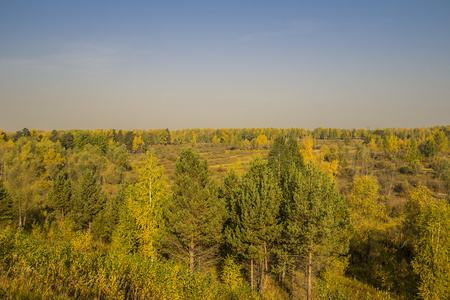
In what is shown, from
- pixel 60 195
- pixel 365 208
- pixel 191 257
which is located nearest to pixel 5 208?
pixel 60 195

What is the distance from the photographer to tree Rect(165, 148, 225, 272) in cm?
1891

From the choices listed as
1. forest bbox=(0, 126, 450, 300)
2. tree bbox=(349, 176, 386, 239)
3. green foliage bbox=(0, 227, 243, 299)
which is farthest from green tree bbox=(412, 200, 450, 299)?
green foliage bbox=(0, 227, 243, 299)

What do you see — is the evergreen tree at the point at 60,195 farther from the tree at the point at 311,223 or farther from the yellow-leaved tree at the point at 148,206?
the tree at the point at 311,223

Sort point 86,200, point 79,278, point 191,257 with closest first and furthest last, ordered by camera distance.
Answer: point 79,278, point 191,257, point 86,200

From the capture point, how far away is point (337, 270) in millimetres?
27750

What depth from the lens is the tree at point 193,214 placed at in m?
18.9

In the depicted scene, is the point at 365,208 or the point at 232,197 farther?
the point at 365,208

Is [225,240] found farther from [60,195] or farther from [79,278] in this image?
[60,195]

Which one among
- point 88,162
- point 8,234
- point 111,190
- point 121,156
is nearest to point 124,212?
point 8,234

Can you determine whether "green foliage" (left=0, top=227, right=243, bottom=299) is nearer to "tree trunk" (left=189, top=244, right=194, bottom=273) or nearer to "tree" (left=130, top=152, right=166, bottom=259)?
"tree trunk" (left=189, top=244, right=194, bottom=273)

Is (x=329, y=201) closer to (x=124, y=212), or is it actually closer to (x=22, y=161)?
(x=124, y=212)

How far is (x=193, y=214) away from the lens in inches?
760

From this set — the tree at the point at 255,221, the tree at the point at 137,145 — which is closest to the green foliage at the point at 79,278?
the tree at the point at 255,221

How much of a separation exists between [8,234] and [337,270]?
96.5 feet
